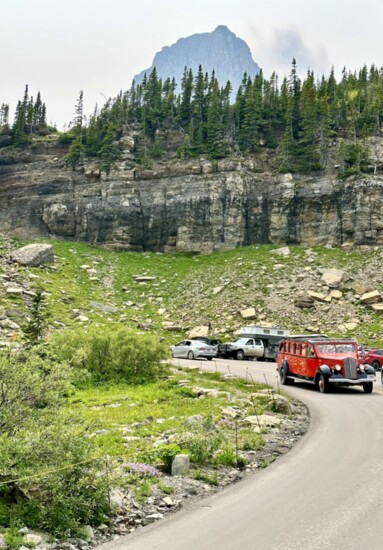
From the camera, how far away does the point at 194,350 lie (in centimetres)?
4141

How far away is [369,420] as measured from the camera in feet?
54.8

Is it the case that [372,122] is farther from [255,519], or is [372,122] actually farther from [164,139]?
[255,519]

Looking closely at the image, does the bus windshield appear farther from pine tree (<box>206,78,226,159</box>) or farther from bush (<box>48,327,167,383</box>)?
pine tree (<box>206,78,226,159</box>)

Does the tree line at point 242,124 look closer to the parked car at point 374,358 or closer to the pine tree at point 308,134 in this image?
the pine tree at point 308,134

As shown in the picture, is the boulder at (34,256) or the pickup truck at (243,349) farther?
the boulder at (34,256)

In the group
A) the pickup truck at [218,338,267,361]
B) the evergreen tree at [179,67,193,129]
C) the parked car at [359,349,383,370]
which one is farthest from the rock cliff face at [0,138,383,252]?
the parked car at [359,349,383,370]

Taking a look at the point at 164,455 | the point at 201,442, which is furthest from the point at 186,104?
the point at 164,455

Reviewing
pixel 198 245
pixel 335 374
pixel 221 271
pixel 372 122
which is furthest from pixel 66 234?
pixel 335 374

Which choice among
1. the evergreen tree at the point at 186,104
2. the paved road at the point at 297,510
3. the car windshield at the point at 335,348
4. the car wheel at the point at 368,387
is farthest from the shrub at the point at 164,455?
the evergreen tree at the point at 186,104

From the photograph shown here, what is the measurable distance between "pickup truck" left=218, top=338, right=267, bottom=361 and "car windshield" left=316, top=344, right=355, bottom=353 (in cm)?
1891

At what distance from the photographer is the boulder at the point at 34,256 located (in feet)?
199

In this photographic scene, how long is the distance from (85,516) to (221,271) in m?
54.9

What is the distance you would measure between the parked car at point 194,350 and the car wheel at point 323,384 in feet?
58.5

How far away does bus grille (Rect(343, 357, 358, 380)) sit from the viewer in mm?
23516
